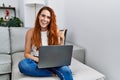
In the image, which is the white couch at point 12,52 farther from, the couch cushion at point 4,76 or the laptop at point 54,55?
the laptop at point 54,55

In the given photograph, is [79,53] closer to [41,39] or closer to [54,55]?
[41,39]

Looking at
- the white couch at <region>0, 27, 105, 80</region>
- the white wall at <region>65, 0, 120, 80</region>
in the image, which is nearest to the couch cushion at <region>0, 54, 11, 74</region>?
the white couch at <region>0, 27, 105, 80</region>

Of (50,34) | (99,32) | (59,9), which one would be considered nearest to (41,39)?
(50,34)

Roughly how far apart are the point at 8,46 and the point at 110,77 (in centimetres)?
160

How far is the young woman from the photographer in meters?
1.53

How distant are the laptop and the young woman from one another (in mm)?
100

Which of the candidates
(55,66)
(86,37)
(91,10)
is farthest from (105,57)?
(55,66)

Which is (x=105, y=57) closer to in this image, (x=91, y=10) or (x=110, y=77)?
(x=110, y=77)

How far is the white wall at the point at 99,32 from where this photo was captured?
1857mm

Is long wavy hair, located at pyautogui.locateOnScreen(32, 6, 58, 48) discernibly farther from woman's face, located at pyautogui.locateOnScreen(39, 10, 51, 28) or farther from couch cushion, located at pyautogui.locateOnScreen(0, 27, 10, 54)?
couch cushion, located at pyautogui.locateOnScreen(0, 27, 10, 54)

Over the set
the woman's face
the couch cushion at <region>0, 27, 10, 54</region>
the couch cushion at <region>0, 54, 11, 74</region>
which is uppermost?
the woman's face

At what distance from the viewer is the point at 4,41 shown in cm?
250

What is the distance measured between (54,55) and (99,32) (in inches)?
37.1

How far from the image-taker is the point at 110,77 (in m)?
1.99
